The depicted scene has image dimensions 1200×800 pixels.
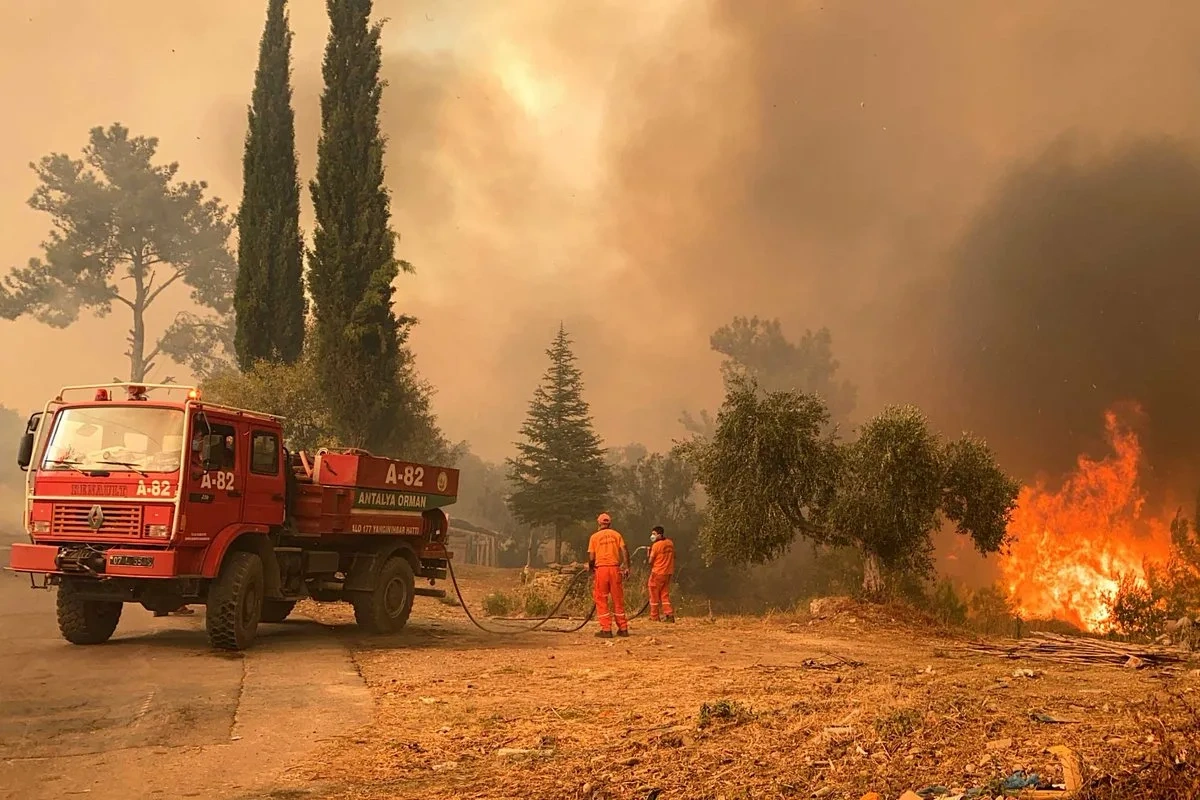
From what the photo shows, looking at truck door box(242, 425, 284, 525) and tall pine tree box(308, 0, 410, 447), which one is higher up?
tall pine tree box(308, 0, 410, 447)

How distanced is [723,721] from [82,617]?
9116mm

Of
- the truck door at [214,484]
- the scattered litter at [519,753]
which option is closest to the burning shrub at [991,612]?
the truck door at [214,484]

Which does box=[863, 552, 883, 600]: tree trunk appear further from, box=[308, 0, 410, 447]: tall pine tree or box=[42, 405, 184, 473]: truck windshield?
box=[308, 0, 410, 447]: tall pine tree

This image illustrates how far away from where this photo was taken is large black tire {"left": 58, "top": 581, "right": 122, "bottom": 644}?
1219 cm

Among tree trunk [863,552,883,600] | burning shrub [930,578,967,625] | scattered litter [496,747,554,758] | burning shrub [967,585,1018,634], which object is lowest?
burning shrub [967,585,1018,634]

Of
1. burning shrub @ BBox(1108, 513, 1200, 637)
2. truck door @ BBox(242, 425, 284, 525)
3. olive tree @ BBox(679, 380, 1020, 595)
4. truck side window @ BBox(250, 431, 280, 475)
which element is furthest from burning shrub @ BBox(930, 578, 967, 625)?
truck side window @ BBox(250, 431, 280, 475)

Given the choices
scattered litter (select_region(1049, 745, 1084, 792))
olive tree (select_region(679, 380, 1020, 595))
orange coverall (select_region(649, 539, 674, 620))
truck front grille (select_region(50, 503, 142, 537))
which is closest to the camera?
scattered litter (select_region(1049, 745, 1084, 792))

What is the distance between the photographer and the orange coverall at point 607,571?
1549cm

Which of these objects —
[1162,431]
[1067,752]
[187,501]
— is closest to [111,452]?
[187,501]

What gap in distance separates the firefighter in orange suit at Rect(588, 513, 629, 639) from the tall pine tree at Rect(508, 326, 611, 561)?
3271 centimetres

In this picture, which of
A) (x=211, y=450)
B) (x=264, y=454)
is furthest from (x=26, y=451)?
(x=264, y=454)

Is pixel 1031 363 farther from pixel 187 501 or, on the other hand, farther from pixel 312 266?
pixel 187 501

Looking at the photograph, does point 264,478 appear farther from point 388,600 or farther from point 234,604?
point 388,600

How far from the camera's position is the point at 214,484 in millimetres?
11922
